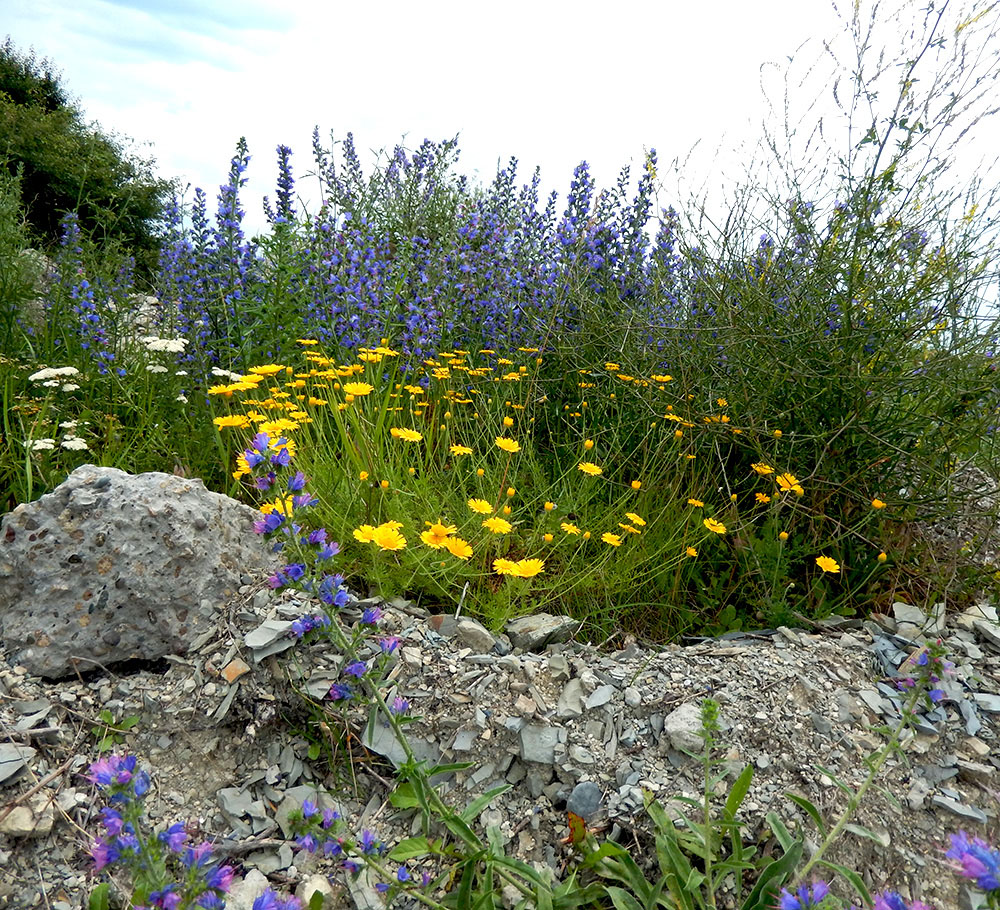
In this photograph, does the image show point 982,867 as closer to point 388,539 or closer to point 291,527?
point 291,527

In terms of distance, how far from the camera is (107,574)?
250cm

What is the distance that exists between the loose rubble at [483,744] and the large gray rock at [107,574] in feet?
0.28

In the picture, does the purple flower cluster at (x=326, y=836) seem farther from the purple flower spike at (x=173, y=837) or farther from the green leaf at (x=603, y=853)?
the green leaf at (x=603, y=853)

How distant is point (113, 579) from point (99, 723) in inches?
18.4

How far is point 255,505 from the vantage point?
349 centimetres

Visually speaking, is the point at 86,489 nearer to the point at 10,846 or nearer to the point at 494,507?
the point at 10,846

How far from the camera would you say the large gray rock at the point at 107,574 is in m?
2.47

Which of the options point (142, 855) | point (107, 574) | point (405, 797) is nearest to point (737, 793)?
point (405, 797)

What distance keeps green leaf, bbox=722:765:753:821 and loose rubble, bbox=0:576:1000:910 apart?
0.46ft

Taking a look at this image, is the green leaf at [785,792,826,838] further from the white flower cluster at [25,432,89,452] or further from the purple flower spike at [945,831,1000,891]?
the white flower cluster at [25,432,89,452]

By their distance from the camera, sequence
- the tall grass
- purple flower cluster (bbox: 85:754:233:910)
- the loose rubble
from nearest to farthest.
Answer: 1. purple flower cluster (bbox: 85:754:233:910)
2. the loose rubble
3. the tall grass

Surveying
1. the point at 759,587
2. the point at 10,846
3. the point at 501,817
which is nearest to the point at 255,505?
the point at 10,846

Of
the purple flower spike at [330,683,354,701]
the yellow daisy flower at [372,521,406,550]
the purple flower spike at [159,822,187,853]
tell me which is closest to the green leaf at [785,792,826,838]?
the purple flower spike at [330,683,354,701]

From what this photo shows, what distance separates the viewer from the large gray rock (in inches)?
97.2
